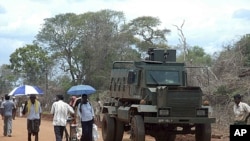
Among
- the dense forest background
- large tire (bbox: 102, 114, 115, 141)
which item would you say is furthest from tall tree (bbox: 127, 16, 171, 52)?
large tire (bbox: 102, 114, 115, 141)

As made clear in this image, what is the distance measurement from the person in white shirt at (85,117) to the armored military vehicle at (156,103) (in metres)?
1.40

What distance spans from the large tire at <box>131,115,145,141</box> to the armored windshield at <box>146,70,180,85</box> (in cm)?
155

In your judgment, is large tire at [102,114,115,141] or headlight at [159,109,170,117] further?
large tire at [102,114,115,141]

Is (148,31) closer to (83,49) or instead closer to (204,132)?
(83,49)

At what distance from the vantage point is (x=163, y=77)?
16734 mm

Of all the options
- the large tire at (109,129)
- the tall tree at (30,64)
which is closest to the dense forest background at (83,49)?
the tall tree at (30,64)

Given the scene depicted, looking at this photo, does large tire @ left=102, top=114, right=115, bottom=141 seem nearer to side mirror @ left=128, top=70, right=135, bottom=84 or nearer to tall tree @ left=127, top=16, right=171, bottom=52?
side mirror @ left=128, top=70, right=135, bottom=84

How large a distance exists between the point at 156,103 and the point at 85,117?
235 centimetres

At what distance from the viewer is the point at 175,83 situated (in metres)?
16.8

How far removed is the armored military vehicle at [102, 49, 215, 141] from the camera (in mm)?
15086

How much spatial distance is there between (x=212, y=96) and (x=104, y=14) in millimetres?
28816

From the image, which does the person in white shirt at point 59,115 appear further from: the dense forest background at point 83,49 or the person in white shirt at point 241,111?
the dense forest background at point 83,49

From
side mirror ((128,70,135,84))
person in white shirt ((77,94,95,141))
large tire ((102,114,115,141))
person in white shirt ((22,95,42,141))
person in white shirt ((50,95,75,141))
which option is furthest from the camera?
large tire ((102,114,115,141))

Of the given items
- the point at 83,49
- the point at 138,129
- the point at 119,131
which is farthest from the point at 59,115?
the point at 83,49
